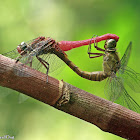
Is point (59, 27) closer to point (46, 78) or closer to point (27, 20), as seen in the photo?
point (27, 20)

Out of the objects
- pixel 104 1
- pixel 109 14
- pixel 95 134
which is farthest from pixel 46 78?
pixel 104 1

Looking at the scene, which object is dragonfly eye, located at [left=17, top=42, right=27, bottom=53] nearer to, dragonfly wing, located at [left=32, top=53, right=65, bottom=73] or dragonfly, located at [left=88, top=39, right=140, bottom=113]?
dragonfly wing, located at [left=32, top=53, right=65, bottom=73]

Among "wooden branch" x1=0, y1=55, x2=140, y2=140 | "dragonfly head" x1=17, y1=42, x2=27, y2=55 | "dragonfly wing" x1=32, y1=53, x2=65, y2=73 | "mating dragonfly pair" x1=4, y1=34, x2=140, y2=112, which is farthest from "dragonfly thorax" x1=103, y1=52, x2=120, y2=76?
"dragonfly head" x1=17, y1=42, x2=27, y2=55

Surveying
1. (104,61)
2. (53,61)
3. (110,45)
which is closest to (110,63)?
(104,61)

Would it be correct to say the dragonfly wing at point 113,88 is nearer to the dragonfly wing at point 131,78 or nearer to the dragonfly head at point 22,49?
the dragonfly wing at point 131,78

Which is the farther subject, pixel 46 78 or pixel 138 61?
pixel 138 61
